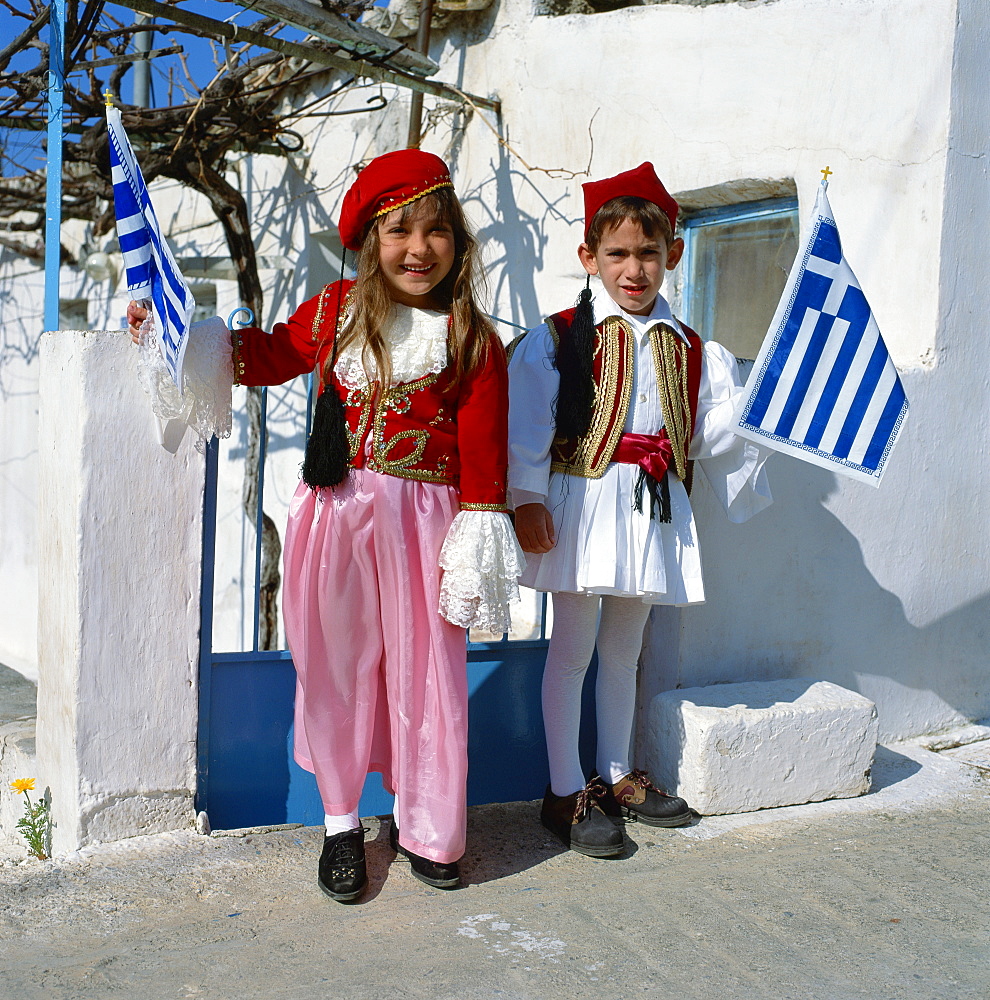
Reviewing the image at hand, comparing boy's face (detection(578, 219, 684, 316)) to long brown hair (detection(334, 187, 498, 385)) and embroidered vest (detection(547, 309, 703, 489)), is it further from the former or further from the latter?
long brown hair (detection(334, 187, 498, 385))

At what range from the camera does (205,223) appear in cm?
652

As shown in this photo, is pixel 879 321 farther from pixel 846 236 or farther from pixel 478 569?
pixel 478 569

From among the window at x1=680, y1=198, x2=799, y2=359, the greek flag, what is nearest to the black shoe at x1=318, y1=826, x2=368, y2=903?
the greek flag

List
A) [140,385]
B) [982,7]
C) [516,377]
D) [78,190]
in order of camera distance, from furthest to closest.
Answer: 1. [78,190]
2. [982,7]
3. [516,377]
4. [140,385]

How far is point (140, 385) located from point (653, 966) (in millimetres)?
1717

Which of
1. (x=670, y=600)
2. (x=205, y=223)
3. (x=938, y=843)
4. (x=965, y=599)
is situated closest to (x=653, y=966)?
(x=670, y=600)

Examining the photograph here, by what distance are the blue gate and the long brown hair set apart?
1.52 feet

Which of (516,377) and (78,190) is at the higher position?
(78,190)

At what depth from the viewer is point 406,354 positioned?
2428 mm

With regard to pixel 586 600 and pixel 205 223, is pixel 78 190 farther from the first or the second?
pixel 586 600

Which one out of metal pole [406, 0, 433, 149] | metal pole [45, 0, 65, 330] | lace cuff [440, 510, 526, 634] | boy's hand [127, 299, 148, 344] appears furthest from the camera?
metal pole [406, 0, 433, 149]

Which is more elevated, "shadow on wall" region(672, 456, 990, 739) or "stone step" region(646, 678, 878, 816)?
"shadow on wall" region(672, 456, 990, 739)

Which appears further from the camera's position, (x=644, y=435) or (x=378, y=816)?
(x=378, y=816)

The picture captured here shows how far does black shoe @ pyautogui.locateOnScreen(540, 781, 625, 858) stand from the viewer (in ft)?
8.88
